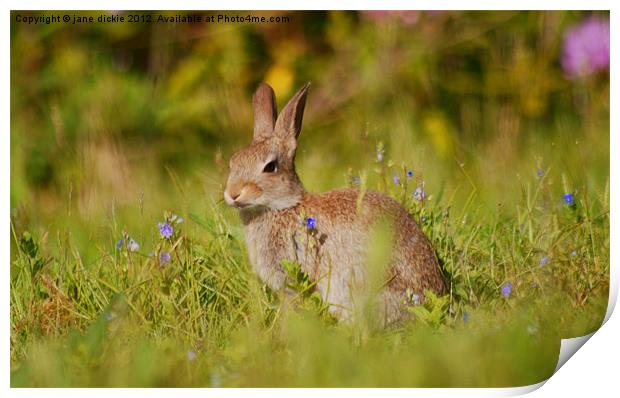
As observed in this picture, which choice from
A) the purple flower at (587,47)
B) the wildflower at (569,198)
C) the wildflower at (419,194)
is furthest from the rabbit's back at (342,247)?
the purple flower at (587,47)

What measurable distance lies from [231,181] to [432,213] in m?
0.72

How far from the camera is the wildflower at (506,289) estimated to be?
420 cm

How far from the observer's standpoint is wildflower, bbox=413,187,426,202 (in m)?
4.42

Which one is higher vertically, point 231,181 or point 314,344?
point 231,181

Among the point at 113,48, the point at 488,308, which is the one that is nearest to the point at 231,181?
the point at 113,48

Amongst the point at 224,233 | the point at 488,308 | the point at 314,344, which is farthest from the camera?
the point at 224,233

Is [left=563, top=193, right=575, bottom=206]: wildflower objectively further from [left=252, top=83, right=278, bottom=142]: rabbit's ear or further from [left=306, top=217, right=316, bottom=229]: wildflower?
[left=252, top=83, right=278, bottom=142]: rabbit's ear

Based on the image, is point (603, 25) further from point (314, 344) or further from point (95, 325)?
point (95, 325)

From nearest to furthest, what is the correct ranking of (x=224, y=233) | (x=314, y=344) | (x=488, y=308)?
1. (x=314, y=344)
2. (x=488, y=308)
3. (x=224, y=233)

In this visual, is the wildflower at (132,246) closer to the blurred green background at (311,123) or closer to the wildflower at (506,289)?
the blurred green background at (311,123)

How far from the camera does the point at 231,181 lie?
4273 mm

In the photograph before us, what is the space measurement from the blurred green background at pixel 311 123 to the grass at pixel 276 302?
10 millimetres

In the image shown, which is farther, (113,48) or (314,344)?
(113,48)

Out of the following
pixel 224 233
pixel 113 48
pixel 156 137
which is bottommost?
pixel 224 233
